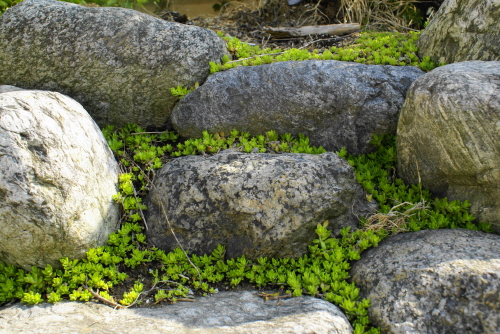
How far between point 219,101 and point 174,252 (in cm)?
168

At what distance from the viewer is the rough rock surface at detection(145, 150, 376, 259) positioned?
3498mm

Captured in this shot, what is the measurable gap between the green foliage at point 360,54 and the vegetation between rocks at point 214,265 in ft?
3.79

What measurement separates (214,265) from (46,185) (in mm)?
1415

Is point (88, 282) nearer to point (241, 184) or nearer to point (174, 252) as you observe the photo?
point (174, 252)

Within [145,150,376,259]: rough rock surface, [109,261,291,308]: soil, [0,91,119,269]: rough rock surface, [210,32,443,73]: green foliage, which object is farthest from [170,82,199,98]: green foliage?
[109,261,291,308]: soil

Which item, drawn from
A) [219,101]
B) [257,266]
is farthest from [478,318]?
[219,101]

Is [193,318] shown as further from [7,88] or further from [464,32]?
[464,32]

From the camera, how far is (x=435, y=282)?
9.77 feet

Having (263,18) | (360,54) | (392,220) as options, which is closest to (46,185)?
(392,220)

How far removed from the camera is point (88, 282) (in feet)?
10.8

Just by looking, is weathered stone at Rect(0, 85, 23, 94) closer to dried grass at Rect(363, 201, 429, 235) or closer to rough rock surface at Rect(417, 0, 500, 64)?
dried grass at Rect(363, 201, 429, 235)

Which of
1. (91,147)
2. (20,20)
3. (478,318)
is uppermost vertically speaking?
(20,20)

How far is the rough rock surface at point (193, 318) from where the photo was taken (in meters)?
2.77

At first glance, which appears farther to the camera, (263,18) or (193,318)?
(263,18)
